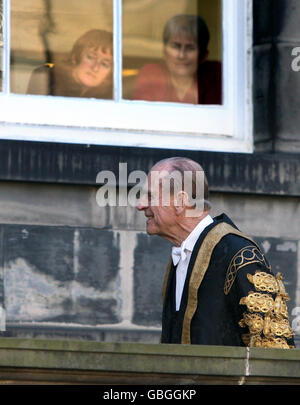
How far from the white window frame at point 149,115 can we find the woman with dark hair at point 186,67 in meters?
0.09

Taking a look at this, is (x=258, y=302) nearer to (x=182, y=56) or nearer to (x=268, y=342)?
(x=268, y=342)

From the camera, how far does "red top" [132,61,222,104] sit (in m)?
11.1

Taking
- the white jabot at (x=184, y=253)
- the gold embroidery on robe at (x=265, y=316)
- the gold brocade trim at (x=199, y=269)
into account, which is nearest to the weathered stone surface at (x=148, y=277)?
the white jabot at (x=184, y=253)

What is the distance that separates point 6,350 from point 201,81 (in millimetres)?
4382

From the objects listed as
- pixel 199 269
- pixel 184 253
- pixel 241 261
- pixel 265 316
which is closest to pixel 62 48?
pixel 184 253

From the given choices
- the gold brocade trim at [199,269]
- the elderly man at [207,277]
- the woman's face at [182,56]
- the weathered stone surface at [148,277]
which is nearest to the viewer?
the elderly man at [207,277]

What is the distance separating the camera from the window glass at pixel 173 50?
1106 cm

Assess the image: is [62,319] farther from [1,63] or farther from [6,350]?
[6,350]

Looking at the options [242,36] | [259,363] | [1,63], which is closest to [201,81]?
[242,36]

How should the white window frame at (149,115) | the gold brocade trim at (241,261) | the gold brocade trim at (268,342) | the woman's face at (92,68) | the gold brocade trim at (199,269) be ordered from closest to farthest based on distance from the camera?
the gold brocade trim at (268,342), the gold brocade trim at (241,261), the gold brocade trim at (199,269), the white window frame at (149,115), the woman's face at (92,68)

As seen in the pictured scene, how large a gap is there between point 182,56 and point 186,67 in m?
0.07

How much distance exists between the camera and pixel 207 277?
8875 mm
